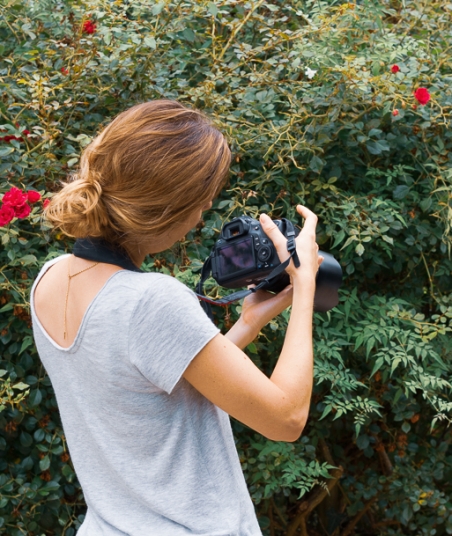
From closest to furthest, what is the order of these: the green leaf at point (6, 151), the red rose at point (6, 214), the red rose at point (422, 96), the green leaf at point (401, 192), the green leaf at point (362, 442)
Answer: the red rose at point (6, 214)
the green leaf at point (6, 151)
the red rose at point (422, 96)
the green leaf at point (401, 192)
the green leaf at point (362, 442)

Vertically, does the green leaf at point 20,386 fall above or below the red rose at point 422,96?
below

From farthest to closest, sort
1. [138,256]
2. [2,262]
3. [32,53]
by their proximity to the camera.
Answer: [32,53] < [2,262] < [138,256]

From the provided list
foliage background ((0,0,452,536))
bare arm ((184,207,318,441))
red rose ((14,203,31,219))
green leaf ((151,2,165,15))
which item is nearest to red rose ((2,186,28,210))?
red rose ((14,203,31,219))

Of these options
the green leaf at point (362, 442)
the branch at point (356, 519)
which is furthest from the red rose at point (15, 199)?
the branch at point (356, 519)

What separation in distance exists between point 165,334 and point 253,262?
414 millimetres

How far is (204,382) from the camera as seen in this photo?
1.06m

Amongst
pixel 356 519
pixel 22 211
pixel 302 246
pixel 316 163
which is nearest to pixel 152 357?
pixel 302 246

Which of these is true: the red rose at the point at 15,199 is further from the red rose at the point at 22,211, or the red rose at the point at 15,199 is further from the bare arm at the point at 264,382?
the bare arm at the point at 264,382

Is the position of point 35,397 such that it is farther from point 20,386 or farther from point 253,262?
point 253,262

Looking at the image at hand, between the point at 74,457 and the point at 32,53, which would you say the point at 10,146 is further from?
the point at 74,457

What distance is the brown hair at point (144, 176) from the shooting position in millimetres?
1092

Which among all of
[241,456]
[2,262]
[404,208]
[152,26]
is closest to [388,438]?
[241,456]

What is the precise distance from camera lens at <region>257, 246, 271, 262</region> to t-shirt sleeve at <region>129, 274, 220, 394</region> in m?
0.35

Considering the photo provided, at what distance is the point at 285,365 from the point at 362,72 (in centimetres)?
143
